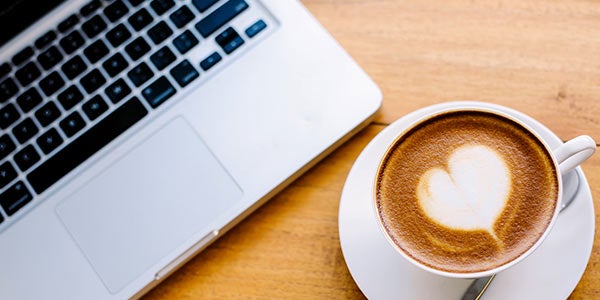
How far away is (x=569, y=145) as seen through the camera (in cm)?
55

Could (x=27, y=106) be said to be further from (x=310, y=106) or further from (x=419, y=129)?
(x=419, y=129)

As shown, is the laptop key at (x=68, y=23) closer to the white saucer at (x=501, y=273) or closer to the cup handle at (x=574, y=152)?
the white saucer at (x=501, y=273)

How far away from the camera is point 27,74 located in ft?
2.37

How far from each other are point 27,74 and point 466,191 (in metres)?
0.49

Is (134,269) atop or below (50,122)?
below

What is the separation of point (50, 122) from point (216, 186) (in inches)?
7.8

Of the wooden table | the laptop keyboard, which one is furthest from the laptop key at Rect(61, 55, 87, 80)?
the wooden table

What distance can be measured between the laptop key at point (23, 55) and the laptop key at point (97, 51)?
0.07m

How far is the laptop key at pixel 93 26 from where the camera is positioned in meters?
0.72

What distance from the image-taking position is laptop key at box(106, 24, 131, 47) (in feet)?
2.34

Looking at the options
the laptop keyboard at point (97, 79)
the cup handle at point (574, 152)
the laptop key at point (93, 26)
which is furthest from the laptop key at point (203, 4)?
the cup handle at point (574, 152)

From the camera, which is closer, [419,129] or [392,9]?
[419,129]

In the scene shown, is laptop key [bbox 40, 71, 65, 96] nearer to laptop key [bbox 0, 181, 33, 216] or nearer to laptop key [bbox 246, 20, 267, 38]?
laptop key [bbox 0, 181, 33, 216]

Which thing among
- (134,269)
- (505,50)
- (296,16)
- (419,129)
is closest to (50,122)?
(134,269)
